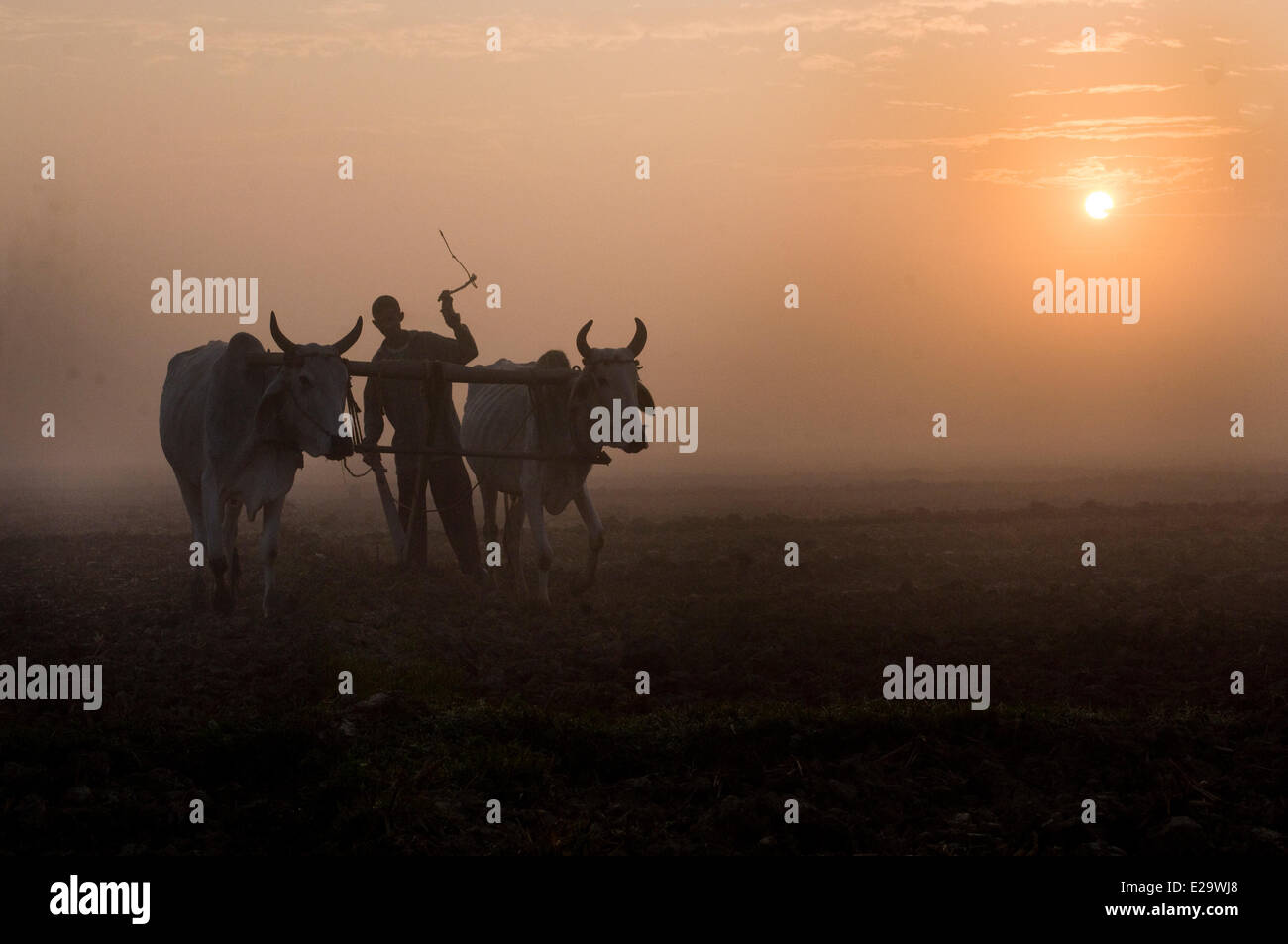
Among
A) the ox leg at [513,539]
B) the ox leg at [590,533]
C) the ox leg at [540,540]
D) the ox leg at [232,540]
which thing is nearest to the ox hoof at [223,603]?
the ox leg at [232,540]

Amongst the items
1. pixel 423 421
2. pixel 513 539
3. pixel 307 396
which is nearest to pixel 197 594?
pixel 307 396

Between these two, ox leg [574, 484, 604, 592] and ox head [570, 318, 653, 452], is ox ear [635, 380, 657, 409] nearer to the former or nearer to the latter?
ox head [570, 318, 653, 452]

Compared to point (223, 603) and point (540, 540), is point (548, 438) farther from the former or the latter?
point (223, 603)

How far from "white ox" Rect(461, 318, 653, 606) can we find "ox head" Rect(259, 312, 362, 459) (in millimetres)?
2265

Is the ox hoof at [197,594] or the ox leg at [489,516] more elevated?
the ox leg at [489,516]

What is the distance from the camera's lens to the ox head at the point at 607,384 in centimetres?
1294

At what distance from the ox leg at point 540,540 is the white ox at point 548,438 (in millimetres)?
10

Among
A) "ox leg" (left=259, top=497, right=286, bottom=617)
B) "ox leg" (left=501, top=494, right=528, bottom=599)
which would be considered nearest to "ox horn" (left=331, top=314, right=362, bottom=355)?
"ox leg" (left=259, top=497, right=286, bottom=617)

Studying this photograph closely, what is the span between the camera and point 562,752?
27.8 feet

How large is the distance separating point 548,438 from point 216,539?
11.6 ft

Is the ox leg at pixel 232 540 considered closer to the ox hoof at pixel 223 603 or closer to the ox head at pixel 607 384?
the ox hoof at pixel 223 603

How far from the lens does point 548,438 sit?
14.0 metres

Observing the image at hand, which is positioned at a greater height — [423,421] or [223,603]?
[423,421]
